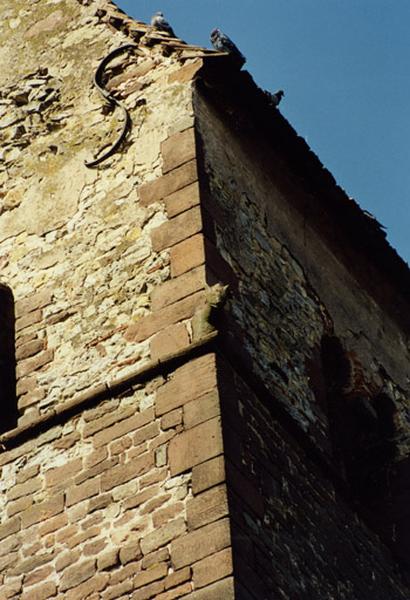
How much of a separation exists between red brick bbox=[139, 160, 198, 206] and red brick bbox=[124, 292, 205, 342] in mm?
1030

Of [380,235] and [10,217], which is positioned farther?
[380,235]

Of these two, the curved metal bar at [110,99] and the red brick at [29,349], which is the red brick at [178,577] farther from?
the curved metal bar at [110,99]

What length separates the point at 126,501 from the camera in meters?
11.6

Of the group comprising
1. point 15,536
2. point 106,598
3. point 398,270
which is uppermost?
point 398,270

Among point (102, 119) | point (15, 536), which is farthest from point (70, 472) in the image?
point (102, 119)

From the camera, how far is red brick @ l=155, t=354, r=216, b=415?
11.9 m

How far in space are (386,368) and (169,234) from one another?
103 inches

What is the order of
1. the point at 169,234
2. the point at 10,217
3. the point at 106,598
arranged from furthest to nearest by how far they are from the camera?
the point at 10,217
the point at 169,234
the point at 106,598

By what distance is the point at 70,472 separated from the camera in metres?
12.1

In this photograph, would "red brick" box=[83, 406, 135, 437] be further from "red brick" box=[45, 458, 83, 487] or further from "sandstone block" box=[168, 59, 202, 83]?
"sandstone block" box=[168, 59, 202, 83]

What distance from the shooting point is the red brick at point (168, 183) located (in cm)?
1329

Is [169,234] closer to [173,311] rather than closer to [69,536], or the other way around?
[173,311]

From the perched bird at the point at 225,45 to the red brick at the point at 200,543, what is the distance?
413 cm

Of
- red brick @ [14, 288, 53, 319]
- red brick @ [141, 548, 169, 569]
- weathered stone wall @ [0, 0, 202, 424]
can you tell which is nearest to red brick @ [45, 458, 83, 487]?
weathered stone wall @ [0, 0, 202, 424]
